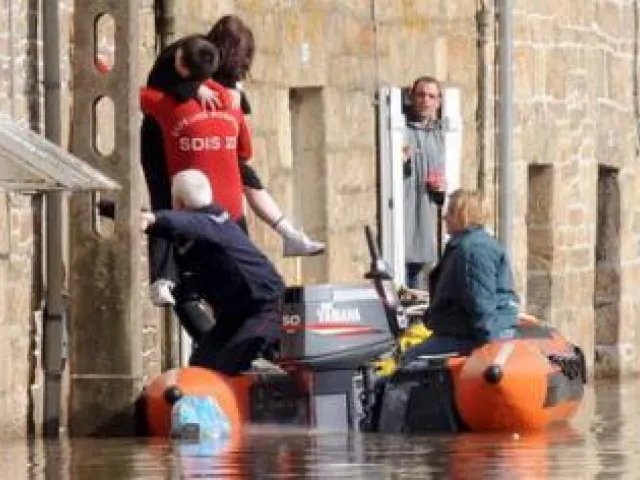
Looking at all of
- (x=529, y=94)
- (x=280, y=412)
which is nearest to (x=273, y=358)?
(x=280, y=412)

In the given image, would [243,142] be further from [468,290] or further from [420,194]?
[420,194]

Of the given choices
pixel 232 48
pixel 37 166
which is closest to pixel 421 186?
pixel 232 48

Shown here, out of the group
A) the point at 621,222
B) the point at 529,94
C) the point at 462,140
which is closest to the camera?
the point at 462,140

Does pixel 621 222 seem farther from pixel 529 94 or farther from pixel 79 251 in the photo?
pixel 79 251

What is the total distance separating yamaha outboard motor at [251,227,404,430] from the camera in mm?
16469

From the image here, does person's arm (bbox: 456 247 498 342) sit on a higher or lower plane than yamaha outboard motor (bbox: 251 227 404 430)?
higher

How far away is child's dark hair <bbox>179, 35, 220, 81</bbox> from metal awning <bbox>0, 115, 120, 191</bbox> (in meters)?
0.92

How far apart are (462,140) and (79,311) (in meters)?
5.87

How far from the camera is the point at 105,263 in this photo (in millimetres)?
16938

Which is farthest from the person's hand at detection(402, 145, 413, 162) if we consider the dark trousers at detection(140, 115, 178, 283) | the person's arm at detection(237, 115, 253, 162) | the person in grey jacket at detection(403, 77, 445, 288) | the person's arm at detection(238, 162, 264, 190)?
the dark trousers at detection(140, 115, 178, 283)

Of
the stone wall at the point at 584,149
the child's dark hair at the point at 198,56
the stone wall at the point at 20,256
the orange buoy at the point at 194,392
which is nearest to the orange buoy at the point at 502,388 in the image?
A: the orange buoy at the point at 194,392

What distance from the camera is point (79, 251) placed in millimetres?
16953

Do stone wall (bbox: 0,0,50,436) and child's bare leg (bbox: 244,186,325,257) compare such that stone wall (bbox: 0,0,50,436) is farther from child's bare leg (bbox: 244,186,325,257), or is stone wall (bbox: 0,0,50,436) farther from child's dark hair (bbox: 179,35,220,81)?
child's bare leg (bbox: 244,186,325,257)

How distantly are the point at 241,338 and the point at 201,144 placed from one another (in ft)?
3.70
